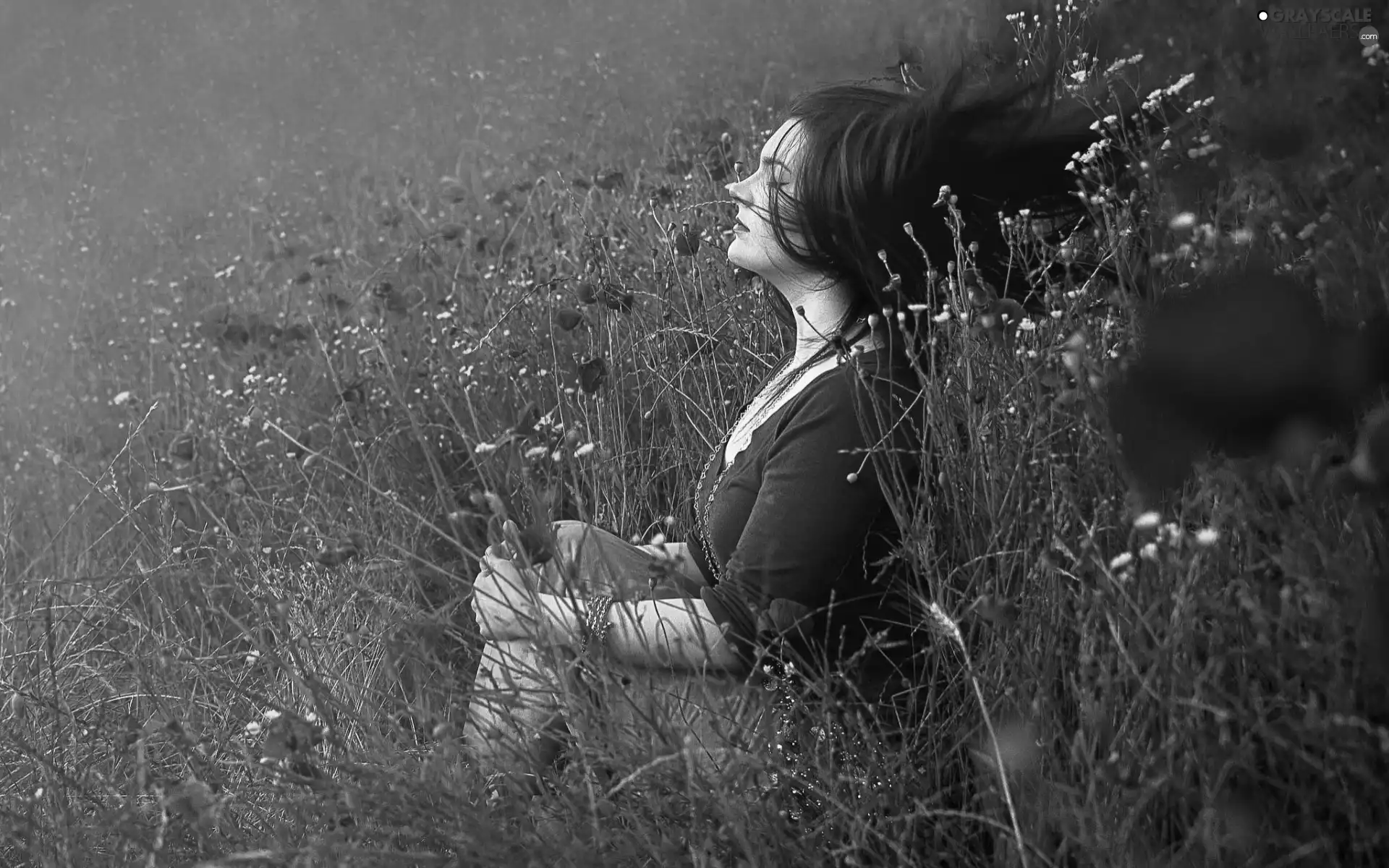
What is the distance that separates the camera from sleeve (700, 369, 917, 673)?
1.73 m

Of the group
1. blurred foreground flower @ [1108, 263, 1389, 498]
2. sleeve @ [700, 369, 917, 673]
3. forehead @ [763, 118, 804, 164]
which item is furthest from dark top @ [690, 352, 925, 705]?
blurred foreground flower @ [1108, 263, 1389, 498]

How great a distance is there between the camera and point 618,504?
2.55 m

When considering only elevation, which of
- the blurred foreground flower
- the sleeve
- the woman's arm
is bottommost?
the woman's arm

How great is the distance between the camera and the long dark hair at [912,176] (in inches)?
77.2

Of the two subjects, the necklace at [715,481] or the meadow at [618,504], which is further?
the necklace at [715,481]

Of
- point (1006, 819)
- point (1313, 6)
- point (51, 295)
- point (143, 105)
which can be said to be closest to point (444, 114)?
point (51, 295)

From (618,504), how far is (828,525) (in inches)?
34.2

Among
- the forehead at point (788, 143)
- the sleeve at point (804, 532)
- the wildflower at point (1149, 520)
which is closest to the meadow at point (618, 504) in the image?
the wildflower at point (1149, 520)

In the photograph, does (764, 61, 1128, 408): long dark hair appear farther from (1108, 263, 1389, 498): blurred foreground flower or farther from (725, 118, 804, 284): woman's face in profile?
(1108, 263, 1389, 498): blurred foreground flower

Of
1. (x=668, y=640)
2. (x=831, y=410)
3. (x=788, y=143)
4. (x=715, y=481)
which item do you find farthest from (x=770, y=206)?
(x=668, y=640)

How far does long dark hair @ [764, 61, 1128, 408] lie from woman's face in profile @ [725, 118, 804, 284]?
0.03 feet

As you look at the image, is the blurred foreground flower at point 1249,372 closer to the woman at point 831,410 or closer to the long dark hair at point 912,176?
the woman at point 831,410

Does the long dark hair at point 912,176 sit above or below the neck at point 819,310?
above

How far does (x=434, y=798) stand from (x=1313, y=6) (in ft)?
7.55
